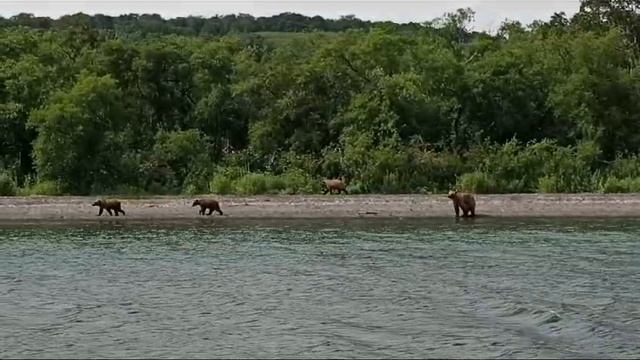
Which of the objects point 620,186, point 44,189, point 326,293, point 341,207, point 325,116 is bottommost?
point 326,293

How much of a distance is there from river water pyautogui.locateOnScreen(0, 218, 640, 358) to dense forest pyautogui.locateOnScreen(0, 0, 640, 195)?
12.7m

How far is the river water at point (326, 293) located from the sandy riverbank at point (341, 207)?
485cm

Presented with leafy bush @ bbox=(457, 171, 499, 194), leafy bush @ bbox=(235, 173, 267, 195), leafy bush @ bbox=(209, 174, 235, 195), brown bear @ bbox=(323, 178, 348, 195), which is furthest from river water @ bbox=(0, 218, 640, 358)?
leafy bush @ bbox=(209, 174, 235, 195)

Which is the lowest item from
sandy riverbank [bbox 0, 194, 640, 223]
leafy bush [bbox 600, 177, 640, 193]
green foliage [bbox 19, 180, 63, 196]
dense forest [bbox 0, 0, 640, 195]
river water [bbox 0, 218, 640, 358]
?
river water [bbox 0, 218, 640, 358]

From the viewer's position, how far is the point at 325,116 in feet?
184

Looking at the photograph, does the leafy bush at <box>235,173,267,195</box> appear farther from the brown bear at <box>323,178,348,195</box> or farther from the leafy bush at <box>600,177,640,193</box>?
the leafy bush at <box>600,177,640,193</box>

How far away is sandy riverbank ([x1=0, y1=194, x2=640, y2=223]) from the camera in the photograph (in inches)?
1686

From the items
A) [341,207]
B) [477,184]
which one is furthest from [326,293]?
[477,184]

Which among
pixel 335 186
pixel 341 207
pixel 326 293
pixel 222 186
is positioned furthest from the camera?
pixel 222 186

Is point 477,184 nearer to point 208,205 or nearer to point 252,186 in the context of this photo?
point 252,186

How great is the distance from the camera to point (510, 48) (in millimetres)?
58812

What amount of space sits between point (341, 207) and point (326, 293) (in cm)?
2027

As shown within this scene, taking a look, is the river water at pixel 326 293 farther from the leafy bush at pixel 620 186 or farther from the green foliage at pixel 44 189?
the green foliage at pixel 44 189

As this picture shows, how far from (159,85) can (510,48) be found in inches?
817
